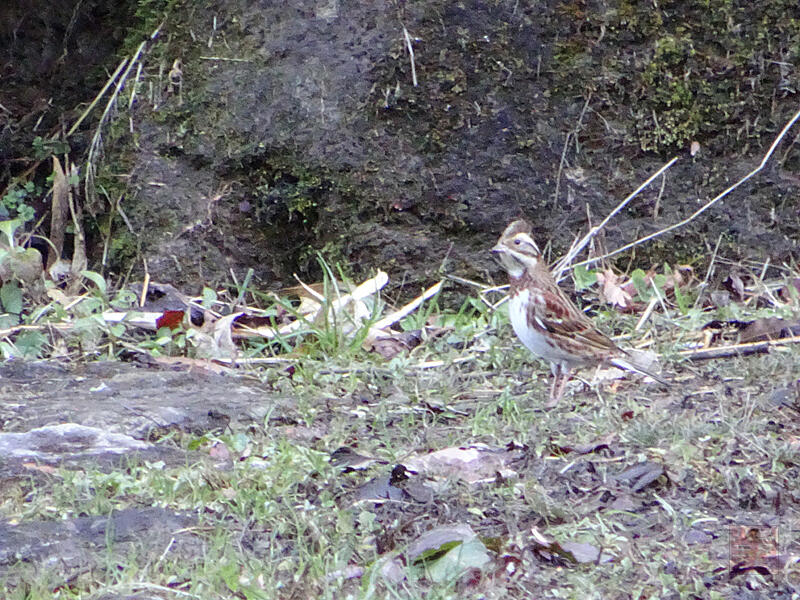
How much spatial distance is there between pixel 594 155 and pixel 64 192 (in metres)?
2.99

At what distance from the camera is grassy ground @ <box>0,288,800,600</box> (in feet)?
9.95

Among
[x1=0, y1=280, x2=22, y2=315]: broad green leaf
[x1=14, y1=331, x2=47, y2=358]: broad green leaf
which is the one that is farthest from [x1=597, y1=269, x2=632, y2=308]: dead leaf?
[x1=0, y1=280, x2=22, y2=315]: broad green leaf

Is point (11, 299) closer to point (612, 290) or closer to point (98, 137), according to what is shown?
point (98, 137)

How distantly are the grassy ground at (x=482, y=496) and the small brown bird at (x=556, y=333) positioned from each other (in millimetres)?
121

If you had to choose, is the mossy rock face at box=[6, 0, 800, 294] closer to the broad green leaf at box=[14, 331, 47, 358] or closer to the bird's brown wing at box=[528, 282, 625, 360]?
the broad green leaf at box=[14, 331, 47, 358]

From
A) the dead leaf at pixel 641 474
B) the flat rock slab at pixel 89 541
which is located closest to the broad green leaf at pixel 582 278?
the dead leaf at pixel 641 474

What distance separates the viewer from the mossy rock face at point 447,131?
604 cm

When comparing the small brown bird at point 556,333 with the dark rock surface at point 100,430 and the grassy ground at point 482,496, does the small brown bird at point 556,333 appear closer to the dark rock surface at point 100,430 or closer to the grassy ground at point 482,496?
the grassy ground at point 482,496

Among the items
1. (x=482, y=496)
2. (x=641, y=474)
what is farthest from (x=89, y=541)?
(x=641, y=474)

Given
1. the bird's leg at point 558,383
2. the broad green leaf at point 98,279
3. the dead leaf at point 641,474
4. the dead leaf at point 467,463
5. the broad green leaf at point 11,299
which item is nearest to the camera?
the dead leaf at point 641,474

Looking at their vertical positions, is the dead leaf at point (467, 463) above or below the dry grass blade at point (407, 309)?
above

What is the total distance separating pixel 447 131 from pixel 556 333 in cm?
157

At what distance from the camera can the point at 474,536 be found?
3.20 metres

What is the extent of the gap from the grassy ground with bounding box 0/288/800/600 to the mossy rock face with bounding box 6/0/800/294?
1.40 metres
